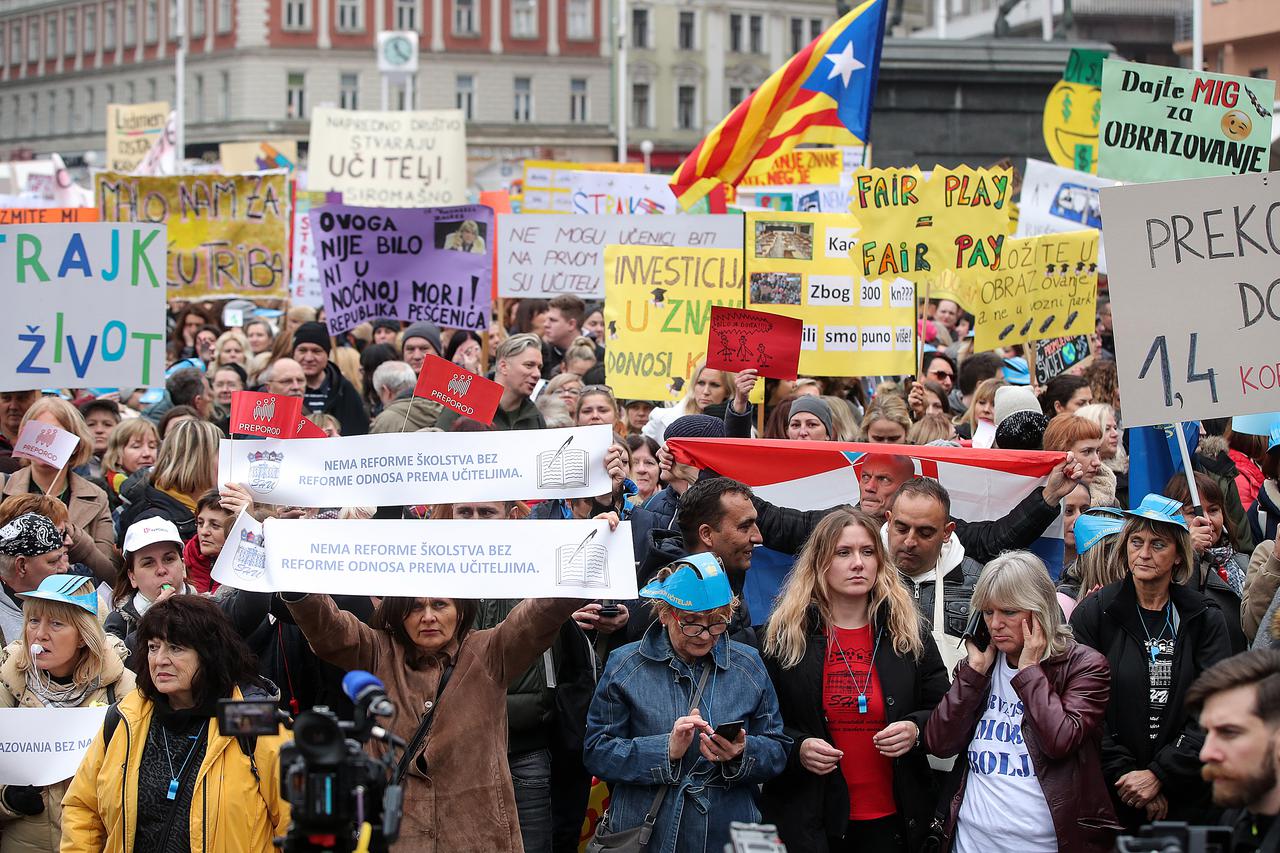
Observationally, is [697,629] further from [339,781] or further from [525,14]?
[525,14]

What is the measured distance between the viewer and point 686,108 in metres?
76.1

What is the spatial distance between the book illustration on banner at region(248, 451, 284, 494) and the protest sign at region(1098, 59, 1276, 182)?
6.00 m

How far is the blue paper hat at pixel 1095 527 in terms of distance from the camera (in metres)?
5.95

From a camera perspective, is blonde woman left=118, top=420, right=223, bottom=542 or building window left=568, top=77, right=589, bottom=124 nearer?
blonde woman left=118, top=420, right=223, bottom=542

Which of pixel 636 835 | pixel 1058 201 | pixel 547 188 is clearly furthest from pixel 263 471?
pixel 547 188

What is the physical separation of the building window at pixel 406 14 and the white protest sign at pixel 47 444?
70.8m

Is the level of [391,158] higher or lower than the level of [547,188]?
higher

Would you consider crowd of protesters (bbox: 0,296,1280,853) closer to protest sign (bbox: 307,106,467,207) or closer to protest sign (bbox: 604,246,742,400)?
protest sign (bbox: 604,246,742,400)

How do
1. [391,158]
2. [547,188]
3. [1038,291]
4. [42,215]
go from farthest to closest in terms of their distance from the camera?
[391,158], [547,188], [42,215], [1038,291]

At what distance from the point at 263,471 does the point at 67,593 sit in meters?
0.72

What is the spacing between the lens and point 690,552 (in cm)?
593

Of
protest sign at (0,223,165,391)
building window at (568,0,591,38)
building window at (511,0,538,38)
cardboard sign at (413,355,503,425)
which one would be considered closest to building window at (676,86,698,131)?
building window at (568,0,591,38)

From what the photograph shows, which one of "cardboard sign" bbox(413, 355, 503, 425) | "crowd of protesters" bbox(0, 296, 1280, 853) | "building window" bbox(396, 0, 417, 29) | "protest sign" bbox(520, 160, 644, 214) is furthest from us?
"building window" bbox(396, 0, 417, 29)

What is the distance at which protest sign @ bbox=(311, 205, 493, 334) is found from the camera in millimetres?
11289
